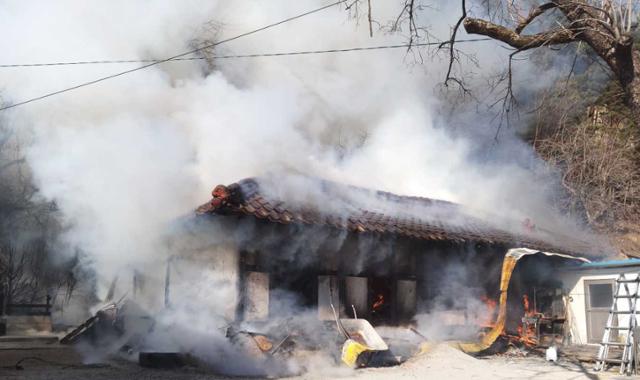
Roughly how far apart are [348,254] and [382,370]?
239 cm

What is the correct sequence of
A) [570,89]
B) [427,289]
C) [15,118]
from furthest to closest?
1. [570,89]
2. [427,289]
3. [15,118]

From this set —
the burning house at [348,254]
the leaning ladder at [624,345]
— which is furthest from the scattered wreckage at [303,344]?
the leaning ladder at [624,345]

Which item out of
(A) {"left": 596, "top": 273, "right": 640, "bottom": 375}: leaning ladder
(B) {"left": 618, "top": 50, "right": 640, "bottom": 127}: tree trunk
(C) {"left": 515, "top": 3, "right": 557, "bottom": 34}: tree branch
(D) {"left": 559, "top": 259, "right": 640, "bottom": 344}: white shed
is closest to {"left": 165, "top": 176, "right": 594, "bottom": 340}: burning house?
(D) {"left": 559, "top": 259, "right": 640, "bottom": 344}: white shed

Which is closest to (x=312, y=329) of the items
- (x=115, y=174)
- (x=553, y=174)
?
(x=115, y=174)

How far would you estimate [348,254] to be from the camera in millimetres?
10156

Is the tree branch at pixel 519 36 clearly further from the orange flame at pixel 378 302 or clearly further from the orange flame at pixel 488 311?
the orange flame at pixel 488 311

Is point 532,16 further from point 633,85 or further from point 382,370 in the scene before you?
point 382,370

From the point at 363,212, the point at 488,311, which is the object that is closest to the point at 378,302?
the point at 363,212

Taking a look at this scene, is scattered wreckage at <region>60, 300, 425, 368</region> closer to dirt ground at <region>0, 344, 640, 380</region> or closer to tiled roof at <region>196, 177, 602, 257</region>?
dirt ground at <region>0, 344, 640, 380</region>

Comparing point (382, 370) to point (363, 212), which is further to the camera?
point (363, 212)

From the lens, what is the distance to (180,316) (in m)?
9.13

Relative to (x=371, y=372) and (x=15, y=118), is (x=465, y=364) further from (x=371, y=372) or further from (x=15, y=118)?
(x=15, y=118)

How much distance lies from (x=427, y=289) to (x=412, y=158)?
486cm

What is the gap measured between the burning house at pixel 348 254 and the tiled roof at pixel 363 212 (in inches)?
1.1
